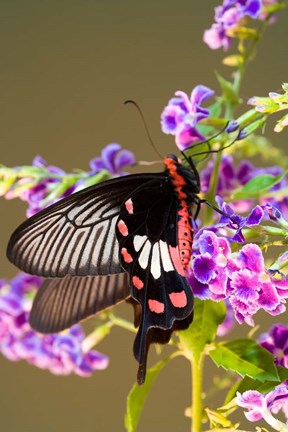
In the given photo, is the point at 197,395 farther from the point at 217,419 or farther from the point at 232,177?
the point at 232,177

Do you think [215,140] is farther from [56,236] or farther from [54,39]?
[54,39]

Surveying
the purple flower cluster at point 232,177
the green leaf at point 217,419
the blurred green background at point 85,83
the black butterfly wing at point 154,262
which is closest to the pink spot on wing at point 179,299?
the black butterfly wing at point 154,262

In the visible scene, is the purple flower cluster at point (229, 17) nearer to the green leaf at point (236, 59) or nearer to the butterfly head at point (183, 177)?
the green leaf at point (236, 59)

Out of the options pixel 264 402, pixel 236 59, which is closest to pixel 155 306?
pixel 264 402

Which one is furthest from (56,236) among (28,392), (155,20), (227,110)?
(155,20)

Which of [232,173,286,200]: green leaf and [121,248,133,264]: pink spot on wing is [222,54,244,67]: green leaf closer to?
[232,173,286,200]: green leaf

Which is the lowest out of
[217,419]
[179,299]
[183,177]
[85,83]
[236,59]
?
[217,419]

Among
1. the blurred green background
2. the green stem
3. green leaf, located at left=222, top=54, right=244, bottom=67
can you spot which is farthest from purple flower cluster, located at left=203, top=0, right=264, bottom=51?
the blurred green background

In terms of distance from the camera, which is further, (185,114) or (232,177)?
(232,177)

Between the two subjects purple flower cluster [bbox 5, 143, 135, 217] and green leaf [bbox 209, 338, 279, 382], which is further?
purple flower cluster [bbox 5, 143, 135, 217]
